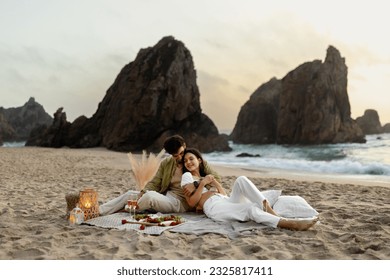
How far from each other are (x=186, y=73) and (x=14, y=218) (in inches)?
1212

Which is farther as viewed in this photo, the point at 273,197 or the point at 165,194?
the point at 165,194

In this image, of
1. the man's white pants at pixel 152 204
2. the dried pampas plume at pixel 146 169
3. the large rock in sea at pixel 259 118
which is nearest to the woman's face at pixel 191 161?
the man's white pants at pixel 152 204

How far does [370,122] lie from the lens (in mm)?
78562

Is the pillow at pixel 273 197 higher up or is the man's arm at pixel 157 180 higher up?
the man's arm at pixel 157 180

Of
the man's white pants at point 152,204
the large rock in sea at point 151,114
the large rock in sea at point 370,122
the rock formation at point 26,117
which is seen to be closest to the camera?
the man's white pants at point 152,204

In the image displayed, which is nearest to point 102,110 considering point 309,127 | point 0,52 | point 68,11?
point 0,52

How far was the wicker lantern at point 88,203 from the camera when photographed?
483cm

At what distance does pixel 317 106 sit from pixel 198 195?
1981 inches

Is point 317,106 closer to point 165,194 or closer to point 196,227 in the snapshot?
point 165,194

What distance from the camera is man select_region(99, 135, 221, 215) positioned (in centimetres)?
514

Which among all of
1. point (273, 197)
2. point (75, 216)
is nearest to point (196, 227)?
point (273, 197)

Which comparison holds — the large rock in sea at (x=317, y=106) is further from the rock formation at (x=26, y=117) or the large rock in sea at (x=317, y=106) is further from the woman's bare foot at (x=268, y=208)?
the woman's bare foot at (x=268, y=208)

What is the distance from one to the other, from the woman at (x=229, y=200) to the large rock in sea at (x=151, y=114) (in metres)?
27.1

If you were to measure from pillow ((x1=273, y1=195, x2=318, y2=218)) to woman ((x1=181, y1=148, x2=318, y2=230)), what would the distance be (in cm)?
21
